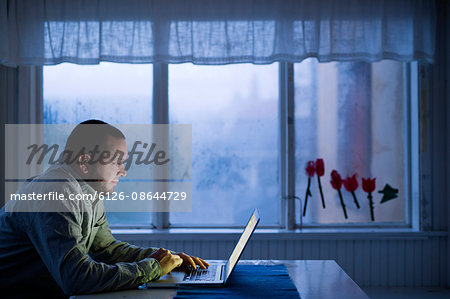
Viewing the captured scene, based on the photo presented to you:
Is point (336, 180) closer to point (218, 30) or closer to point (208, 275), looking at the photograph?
point (218, 30)

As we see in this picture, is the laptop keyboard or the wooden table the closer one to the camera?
the wooden table

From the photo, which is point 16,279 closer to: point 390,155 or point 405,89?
point 390,155

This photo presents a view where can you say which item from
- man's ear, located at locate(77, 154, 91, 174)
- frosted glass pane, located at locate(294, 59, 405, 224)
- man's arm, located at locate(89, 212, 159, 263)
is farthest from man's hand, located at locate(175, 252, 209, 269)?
frosted glass pane, located at locate(294, 59, 405, 224)

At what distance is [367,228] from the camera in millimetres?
3180

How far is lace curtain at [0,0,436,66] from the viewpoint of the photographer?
2961 millimetres

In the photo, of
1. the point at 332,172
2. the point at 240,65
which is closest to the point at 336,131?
the point at 332,172

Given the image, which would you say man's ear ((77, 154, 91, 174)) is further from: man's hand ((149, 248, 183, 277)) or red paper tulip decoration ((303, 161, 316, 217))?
red paper tulip decoration ((303, 161, 316, 217))

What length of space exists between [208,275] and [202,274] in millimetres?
29

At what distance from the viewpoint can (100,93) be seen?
3.18 m

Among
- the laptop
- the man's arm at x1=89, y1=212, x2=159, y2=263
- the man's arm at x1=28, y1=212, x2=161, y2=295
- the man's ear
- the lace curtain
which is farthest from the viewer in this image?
the lace curtain

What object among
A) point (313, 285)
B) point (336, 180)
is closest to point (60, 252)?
point (313, 285)

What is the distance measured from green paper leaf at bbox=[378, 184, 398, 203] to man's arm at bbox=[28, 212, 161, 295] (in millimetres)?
2193

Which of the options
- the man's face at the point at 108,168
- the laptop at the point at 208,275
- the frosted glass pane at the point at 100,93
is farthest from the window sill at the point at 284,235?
the man's face at the point at 108,168

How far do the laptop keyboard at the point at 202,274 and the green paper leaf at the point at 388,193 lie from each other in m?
1.79
